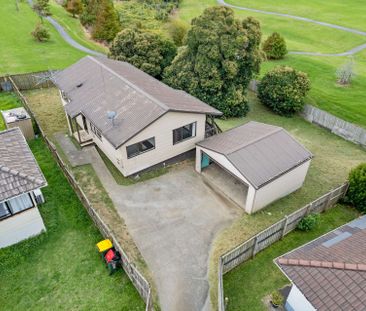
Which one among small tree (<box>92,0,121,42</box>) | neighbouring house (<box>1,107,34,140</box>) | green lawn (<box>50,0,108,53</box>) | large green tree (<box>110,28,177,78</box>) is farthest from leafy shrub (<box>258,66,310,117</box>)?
small tree (<box>92,0,121,42</box>)

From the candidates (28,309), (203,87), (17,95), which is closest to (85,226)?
(28,309)

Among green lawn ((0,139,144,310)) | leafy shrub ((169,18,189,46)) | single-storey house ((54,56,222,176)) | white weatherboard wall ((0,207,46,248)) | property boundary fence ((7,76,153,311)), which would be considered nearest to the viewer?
property boundary fence ((7,76,153,311))

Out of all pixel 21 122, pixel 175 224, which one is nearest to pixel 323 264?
pixel 175 224

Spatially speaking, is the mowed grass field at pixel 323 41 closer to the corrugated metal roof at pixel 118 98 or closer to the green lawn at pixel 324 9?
the green lawn at pixel 324 9

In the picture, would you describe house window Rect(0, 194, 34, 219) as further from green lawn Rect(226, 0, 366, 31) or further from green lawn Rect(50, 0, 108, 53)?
green lawn Rect(226, 0, 366, 31)

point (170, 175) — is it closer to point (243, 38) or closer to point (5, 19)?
point (243, 38)

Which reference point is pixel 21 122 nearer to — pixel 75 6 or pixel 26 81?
pixel 26 81

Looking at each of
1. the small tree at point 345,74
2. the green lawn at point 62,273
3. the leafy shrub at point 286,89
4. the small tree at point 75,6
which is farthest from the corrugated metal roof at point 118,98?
the small tree at point 75,6
